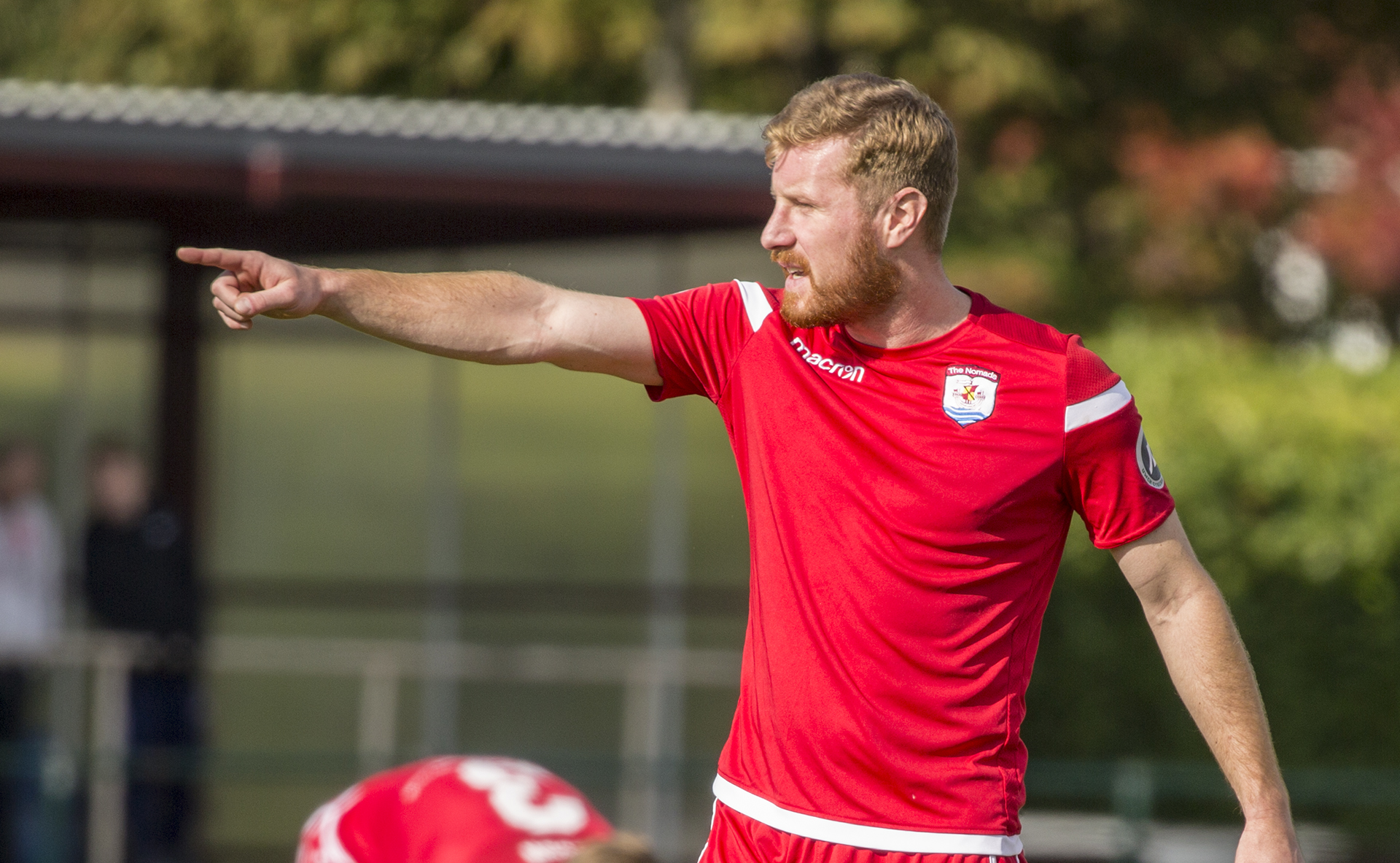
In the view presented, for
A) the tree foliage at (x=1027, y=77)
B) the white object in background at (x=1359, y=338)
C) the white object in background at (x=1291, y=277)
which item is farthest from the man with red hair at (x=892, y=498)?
the white object in background at (x=1291, y=277)

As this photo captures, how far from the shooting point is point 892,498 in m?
3.03

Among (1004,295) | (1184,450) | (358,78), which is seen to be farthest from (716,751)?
(358,78)

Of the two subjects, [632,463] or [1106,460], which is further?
[632,463]

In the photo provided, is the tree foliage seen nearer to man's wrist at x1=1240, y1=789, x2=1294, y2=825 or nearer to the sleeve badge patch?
the sleeve badge patch

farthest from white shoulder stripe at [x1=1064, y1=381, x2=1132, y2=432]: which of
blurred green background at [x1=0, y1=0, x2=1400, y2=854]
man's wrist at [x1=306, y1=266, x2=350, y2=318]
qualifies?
blurred green background at [x1=0, y1=0, x2=1400, y2=854]

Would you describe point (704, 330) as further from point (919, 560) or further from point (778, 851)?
point (778, 851)

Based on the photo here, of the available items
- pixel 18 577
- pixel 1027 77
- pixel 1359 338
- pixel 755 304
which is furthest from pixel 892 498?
pixel 1359 338

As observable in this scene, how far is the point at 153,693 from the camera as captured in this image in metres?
9.30

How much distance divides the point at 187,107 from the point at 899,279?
6.12 m

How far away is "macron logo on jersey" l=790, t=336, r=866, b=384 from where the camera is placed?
123 inches

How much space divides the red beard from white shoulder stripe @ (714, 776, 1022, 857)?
2.84ft

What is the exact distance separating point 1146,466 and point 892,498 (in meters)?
0.48

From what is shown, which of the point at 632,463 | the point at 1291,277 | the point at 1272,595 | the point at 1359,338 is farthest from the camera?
the point at 1359,338

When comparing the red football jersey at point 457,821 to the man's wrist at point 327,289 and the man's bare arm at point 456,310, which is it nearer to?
the man's bare arm at point 456,310
